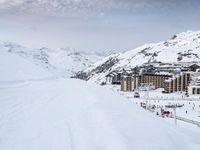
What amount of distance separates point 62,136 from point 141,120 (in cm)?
A: 126

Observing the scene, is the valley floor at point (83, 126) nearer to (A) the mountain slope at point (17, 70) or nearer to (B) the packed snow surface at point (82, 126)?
(B) the packed snow surface at point (82, 126)

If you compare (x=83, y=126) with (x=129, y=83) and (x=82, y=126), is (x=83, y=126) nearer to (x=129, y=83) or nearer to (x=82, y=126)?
(x=82, y=126)

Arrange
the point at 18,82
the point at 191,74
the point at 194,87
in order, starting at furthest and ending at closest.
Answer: the point at 191,74
the point at 194,87
the point at 18,82

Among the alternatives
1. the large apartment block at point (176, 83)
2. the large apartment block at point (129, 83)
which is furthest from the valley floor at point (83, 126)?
the large apartment block at point (129, 83)

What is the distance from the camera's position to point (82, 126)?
5.20 meters

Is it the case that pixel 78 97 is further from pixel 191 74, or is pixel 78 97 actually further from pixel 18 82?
pixel 191 74

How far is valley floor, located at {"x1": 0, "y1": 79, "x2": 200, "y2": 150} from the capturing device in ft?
15.5

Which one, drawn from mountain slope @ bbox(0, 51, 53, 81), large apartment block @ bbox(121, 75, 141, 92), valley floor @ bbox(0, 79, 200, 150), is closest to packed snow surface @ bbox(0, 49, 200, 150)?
valley floor @ bbox(0, 79, 200, 150)

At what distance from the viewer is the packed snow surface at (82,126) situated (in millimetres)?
4734

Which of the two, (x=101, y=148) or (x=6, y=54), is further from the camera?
(x=6, y=54)

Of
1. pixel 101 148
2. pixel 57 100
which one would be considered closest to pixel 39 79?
pixel 57 100

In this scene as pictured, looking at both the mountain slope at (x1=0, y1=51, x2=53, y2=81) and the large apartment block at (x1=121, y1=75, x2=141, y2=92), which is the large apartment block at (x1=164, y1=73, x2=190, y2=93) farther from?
the mountain slope at (x1=0, y1=51, x2=53, y2=81)

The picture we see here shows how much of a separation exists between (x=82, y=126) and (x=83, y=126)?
1 centimetres

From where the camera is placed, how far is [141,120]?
5.56 metres
